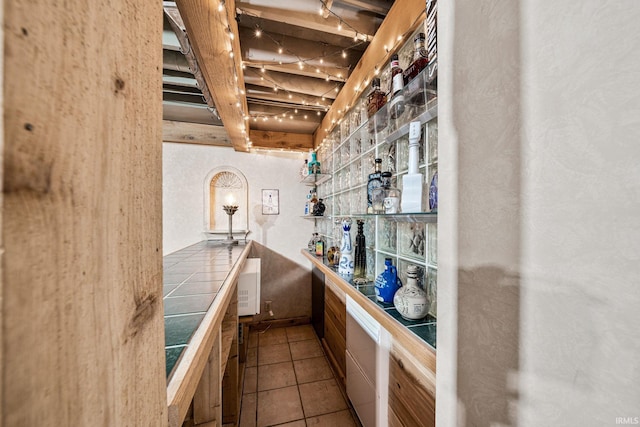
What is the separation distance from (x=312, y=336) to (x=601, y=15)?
3030mm

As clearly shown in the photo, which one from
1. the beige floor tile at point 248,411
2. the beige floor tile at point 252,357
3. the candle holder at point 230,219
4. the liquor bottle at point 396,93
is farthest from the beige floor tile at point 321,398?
the liquor bottle at point 396,93

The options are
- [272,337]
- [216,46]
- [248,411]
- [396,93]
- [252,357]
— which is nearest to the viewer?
[396,93]

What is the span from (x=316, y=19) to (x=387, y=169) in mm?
994

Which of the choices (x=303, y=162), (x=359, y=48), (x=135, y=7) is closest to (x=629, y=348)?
(x=135, y=7)

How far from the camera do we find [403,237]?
129 cm

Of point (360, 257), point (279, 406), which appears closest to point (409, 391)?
point (360, 257)

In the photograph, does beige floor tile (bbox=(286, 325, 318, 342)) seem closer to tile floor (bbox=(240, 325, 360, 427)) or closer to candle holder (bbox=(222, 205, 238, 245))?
tile floor (bbox=(240, 325, 360, 427))

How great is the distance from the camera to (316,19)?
4.75 ft

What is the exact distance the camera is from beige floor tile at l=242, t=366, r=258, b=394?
1.95m

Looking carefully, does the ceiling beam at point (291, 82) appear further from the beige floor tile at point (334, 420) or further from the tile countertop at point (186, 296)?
the beige floor tile at point (334, 420)

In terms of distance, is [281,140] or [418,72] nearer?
[418,72]

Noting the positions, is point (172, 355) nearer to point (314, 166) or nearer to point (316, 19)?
point (316, 19)

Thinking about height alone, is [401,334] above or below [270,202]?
below

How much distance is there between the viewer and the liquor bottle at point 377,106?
1.39 m
